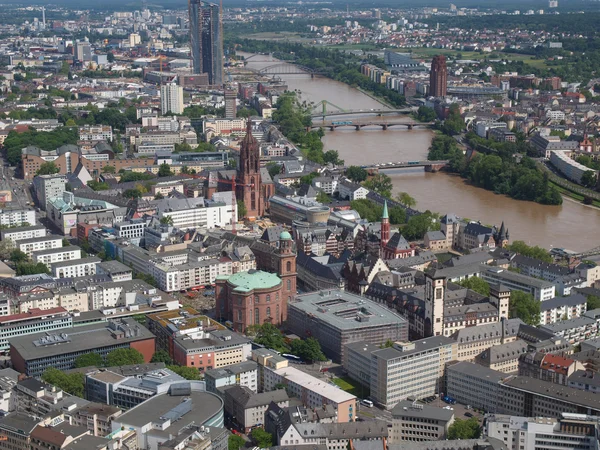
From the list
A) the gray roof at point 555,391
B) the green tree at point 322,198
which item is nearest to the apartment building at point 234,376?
the gray roof at point 555,391

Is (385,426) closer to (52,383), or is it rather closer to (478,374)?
(478,374)

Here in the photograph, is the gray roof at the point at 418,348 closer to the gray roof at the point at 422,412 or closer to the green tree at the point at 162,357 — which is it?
the gray roof at the point at 422,412

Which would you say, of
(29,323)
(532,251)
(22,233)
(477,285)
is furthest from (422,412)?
(22,233)

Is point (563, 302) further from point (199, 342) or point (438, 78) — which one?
point (438, 78)

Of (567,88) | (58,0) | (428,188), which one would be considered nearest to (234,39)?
(567,88)

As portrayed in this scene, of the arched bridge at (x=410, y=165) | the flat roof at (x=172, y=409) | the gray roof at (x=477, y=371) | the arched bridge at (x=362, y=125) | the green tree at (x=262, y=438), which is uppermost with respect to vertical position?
the flat roof at (x=172, y=409)
